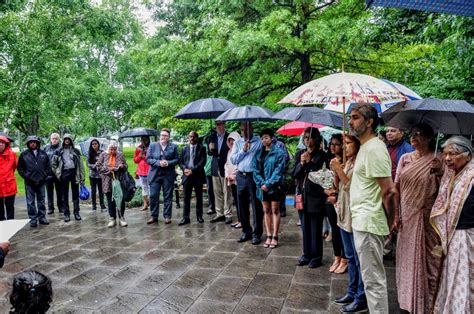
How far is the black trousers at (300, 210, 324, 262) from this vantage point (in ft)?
15.0

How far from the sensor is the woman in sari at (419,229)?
3061 mm

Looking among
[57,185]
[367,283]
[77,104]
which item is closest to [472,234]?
[367,283]

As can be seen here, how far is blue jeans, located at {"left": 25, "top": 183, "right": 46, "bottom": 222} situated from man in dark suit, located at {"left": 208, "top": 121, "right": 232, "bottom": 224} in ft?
11.8

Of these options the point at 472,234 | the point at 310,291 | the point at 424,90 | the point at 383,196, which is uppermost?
the point at 424,90

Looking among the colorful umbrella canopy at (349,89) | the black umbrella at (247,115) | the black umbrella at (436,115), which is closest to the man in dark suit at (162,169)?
the black umbrella at (247,115)

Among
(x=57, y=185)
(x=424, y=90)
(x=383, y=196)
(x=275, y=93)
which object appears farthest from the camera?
(x=275, y=93)

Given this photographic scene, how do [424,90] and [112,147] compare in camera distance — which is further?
[112,147]

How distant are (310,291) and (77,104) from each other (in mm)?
23649

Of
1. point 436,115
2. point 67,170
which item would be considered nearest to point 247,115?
point 436,115

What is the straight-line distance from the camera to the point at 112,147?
7.19m

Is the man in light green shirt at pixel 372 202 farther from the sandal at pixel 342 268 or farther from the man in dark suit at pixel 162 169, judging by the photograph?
the man in dark suit at pixel 162 169

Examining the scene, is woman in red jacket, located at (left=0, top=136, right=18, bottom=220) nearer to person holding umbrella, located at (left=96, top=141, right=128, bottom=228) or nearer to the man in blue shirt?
person holding umbrella, located at (left=96, top=141, right=128, bottom=228)

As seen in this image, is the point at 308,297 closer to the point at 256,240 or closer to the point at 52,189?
the point at 256,240

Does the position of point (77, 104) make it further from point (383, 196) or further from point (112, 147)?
point (383, 196)
